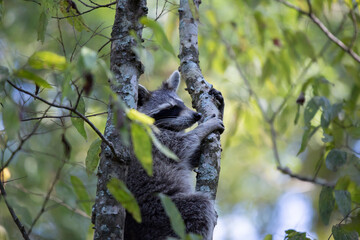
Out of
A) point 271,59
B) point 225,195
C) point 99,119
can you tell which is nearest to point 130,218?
point 99,119

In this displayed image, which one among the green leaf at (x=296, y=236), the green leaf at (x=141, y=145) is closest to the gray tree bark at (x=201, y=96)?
the green leaf at (x=296, y=236)

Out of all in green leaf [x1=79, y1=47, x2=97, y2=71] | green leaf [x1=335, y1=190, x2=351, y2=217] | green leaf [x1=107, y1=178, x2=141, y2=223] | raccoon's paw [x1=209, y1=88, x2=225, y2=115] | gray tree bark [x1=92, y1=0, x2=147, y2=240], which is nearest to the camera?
green leaf [x1=79, y1=47, x2=97, y2=71]

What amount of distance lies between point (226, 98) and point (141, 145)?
721 centimetres

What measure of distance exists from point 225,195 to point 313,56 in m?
6.93

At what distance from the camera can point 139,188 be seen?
191 inches

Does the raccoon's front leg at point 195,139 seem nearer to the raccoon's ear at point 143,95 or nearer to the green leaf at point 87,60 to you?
the raccoon's ear at point 143,95

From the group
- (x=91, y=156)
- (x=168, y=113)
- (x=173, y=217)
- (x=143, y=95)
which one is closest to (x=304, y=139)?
(x=168, y=113)

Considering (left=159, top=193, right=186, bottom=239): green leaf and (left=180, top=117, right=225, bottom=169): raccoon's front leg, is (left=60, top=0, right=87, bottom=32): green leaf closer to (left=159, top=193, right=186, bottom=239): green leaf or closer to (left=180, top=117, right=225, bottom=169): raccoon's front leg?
(left=180, top=117, right=225, bottom=169): raccoon's front leg

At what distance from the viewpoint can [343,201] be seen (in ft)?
14.9

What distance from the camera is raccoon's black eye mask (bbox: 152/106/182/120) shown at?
20.3 feet

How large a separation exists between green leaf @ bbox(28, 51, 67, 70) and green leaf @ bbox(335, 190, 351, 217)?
3.42 meters

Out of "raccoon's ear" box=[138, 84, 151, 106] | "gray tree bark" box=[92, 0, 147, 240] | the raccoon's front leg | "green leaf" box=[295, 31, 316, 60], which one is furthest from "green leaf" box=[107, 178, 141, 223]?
"green leaf" box=[295, 31, 316, 60]

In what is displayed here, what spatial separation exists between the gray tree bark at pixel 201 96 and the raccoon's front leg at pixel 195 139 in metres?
0.09

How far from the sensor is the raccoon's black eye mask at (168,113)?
6177mm
